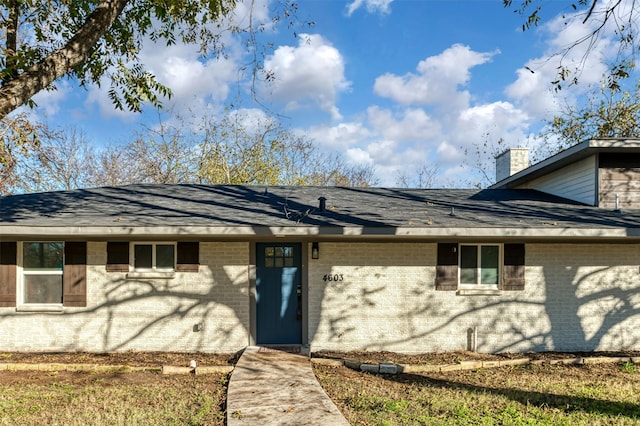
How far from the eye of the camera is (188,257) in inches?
360

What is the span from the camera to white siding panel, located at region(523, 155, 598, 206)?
11141 millimetres

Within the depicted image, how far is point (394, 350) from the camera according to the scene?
9.35 m

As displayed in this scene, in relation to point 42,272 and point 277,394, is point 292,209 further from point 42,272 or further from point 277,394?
point 42,272

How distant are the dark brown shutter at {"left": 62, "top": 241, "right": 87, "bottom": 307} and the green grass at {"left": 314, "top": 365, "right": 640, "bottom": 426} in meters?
4.99

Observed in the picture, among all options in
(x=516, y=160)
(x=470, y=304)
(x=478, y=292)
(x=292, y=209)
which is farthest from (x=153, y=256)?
(x=516, y=160)

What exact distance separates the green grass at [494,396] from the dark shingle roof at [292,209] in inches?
106

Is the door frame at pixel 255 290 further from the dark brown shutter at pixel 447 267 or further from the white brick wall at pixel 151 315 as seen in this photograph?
the dark brown shutter at pixel 447 267

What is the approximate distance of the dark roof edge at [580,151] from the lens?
34.0 ft

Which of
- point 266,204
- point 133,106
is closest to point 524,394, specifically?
point 266,204

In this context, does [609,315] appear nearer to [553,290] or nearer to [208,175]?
[553,290]

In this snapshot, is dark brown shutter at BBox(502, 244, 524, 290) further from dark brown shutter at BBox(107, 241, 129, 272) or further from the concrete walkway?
dark brown shutter at BBox(107, 241, 129, 272)

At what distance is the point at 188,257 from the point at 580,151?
30.6 ft

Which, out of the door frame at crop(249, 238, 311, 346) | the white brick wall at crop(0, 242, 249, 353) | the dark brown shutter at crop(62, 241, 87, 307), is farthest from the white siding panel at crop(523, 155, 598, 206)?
the dark brown shutter at crop(62, 241, 87, 307)

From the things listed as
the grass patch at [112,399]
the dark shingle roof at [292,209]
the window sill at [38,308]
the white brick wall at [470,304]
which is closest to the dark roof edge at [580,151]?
the dark shingle roof at [292,209]
